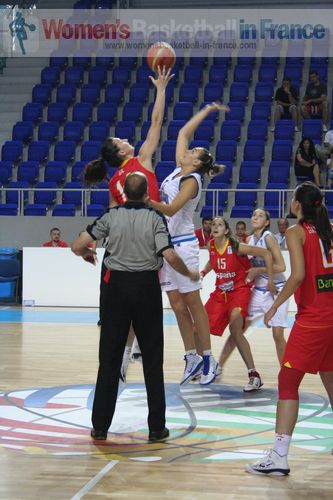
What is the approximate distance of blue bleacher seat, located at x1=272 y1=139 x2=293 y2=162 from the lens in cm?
1661

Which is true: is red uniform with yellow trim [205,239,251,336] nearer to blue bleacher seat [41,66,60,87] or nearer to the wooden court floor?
the wooden court floor

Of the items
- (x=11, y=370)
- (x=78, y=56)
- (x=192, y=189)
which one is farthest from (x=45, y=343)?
(x=78, y=56)

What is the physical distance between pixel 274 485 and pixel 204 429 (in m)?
1.32

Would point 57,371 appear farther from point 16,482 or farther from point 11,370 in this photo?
point 16,482

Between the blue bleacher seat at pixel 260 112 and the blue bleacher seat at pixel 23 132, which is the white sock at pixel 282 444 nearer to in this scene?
the blue bleacher seat at pixel 260 112

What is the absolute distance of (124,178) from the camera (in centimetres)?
619

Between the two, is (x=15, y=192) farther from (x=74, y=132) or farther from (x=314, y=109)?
(x=314, y=109)

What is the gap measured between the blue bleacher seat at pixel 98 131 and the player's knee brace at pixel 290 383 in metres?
13.7

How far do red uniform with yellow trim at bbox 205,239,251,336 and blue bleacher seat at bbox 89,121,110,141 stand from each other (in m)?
10.7

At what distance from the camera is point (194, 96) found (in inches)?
737

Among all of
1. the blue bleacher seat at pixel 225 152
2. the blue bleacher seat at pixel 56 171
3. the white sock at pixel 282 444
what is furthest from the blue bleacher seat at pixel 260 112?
the white sock at pixel 282 444

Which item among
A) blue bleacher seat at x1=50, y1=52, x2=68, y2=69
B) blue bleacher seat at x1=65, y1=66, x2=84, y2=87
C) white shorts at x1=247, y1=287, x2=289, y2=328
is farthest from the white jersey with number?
blue bleacher seat at x1=50, y1=52, x2=68, y2=69

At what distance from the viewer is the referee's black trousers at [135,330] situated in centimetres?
513

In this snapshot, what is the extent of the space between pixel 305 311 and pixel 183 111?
13.9 m
